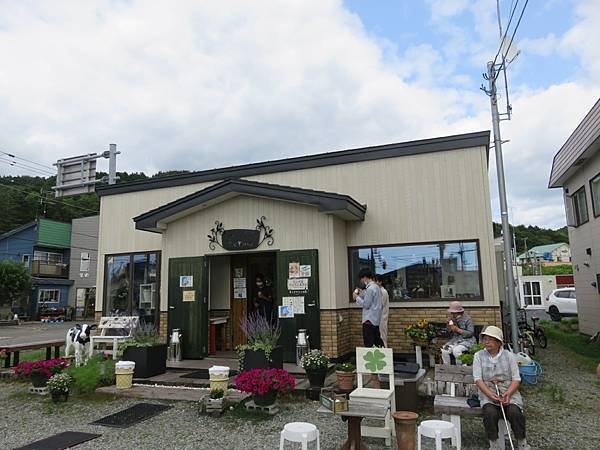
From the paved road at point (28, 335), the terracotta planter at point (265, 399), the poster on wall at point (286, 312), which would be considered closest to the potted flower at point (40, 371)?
the terracotta planter at point (265, 399)

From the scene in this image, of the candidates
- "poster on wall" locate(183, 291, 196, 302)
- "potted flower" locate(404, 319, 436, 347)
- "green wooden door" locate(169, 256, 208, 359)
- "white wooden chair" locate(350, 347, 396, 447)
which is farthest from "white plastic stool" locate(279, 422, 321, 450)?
"poster on wall" locate(183, 291, 196, 302)

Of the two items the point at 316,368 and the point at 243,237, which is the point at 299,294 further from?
the point at 316,368

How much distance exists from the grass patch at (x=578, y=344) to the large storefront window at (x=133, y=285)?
31.8 ft

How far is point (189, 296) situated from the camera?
9.76m

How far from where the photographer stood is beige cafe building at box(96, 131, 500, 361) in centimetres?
875

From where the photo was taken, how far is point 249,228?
376 inches

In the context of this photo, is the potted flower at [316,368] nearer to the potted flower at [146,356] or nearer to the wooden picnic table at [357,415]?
the wooden picnic table at [357,415]

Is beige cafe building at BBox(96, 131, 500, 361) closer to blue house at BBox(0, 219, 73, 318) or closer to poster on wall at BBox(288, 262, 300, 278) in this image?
poster on wall at BBox(288, 262, 300, 278)

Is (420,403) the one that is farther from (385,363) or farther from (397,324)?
(397,324)

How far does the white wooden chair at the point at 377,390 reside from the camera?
485cm

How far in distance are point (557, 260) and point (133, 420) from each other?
57553 mm

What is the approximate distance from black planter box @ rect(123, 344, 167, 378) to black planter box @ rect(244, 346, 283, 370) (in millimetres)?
1943

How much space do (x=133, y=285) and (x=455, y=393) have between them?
27.6 feet

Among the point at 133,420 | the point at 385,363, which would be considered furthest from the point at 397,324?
the point at 133,420
